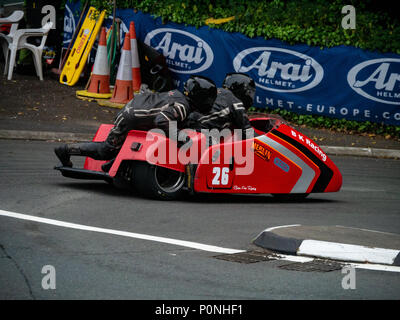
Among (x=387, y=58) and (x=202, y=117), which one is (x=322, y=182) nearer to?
(x=202, y=117)

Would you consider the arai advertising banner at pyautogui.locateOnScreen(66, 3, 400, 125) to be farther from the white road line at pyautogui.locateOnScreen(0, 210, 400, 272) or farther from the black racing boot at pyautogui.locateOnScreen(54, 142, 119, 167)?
the white road line at pyautogui.locateOnScreen(0, 210, 400, 272)

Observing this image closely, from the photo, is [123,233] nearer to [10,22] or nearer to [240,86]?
[240,86]

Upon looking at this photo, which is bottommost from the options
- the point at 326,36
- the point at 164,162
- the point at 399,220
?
the point at 399,220

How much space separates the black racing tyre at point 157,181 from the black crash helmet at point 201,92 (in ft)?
2.61

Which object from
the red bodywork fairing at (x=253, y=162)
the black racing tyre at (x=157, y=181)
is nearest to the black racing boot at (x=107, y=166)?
the red bodywork fairing at (x=253, y=162)

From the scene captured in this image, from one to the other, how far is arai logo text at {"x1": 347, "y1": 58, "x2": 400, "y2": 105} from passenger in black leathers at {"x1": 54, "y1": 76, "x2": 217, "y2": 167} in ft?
24.5

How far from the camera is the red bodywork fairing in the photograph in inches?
322

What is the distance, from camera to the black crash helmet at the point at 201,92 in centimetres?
840

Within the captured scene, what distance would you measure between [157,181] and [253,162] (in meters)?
1.09

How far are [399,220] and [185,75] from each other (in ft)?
31.8

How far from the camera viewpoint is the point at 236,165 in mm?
8469

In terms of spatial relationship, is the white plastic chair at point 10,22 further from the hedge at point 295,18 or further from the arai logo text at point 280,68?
the arai logo text at point 280,68

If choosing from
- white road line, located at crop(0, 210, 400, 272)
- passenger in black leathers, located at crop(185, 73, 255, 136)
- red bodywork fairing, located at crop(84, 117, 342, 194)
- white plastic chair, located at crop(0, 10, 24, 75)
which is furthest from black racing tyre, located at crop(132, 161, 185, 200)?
white plastic chair, located at crop(0, 10, 24, 75)

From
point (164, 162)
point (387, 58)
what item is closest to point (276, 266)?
point (164, 162)
